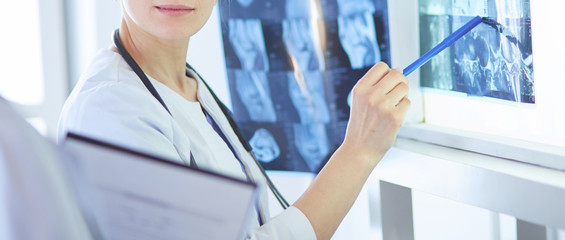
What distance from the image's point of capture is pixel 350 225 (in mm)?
1111

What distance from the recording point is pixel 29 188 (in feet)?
1.24

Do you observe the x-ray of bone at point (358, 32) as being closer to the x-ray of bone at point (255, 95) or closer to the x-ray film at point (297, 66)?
the x-ray film at point (297, 66)

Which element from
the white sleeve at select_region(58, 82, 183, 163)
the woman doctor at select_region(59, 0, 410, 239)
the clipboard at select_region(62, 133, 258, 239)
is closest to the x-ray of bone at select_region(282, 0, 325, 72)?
the woman doctor at select_region(59, 0, 410, 239)

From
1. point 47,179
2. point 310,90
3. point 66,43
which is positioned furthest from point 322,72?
point 66,43

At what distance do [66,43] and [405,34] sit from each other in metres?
2.09

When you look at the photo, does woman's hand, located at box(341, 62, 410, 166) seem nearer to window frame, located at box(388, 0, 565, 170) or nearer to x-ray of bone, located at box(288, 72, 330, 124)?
window frame, located at box(388, 0, 565, 170)

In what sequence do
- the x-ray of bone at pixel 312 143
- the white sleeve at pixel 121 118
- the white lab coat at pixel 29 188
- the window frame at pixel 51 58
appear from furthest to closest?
1. the window frame at pixel 51 58
2. the x-ray of bone at pixel 312 143
3. the white sleeve at pixel 121 118
4. the white lab coat at pixel 29 188

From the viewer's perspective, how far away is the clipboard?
0.39m

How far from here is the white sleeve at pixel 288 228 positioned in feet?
2.19

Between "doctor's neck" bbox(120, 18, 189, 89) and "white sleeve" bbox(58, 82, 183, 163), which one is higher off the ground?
"doctor's neck" bbox(120, 18, 189, 89)

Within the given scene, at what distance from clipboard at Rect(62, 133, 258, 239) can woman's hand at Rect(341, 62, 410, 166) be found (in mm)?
386

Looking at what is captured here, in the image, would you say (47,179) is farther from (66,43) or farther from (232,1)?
(66,43)

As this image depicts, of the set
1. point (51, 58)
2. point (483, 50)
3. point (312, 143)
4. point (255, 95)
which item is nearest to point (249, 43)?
point (255, 95)

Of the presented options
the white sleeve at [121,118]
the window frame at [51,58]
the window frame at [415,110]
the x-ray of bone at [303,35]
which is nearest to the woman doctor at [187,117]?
the white sleeve at [121,118]
